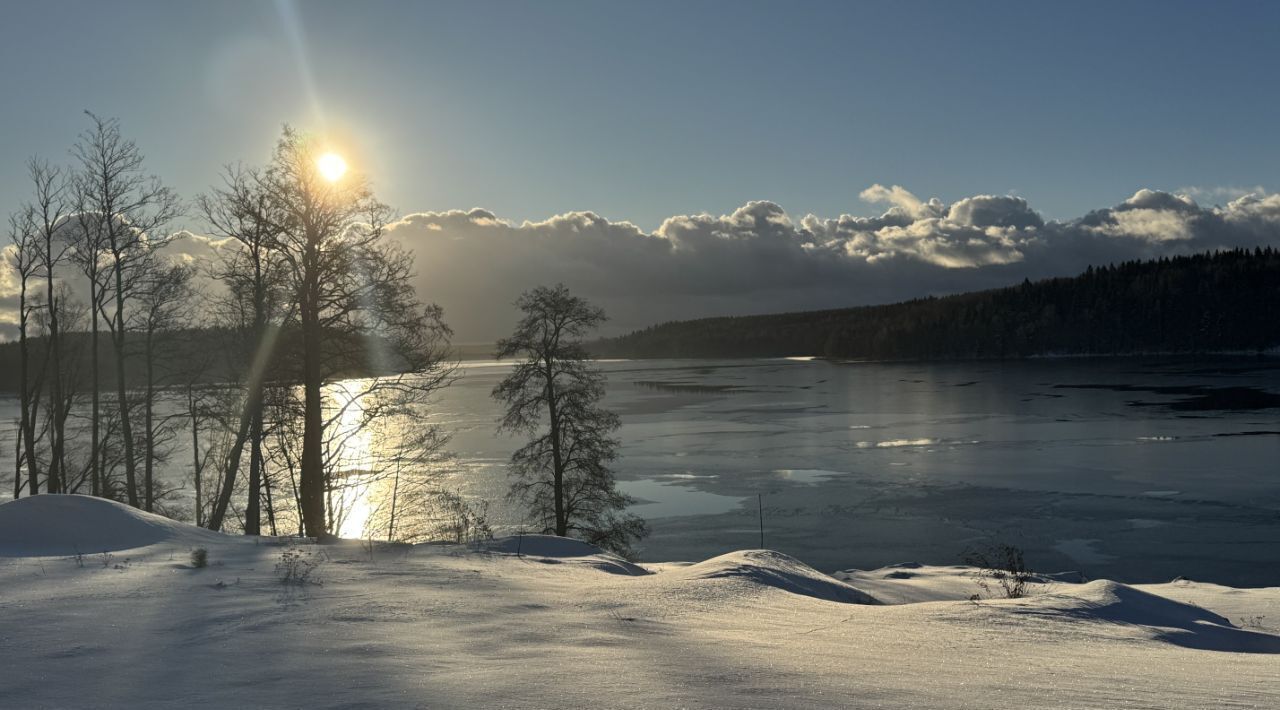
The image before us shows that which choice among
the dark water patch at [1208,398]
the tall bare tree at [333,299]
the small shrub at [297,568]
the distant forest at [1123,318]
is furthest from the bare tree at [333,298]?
the distant forest at [1123,318]

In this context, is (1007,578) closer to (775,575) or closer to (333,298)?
(775,575)

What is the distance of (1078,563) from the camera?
19.7m

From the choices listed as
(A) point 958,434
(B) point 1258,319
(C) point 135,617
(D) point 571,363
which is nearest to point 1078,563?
(D) point 571,363

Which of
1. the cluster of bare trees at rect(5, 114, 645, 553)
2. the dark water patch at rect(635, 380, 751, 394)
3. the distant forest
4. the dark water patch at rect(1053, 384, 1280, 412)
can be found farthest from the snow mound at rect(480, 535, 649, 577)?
the distant forest

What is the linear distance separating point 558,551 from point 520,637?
6.53 meters

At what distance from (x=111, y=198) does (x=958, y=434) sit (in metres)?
41.0

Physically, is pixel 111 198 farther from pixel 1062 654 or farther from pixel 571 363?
pixel 1062 654

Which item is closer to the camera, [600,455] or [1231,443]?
[600,455]

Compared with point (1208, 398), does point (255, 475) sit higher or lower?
higher

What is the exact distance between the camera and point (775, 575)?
372 inches

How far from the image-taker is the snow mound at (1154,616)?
24.2 feet

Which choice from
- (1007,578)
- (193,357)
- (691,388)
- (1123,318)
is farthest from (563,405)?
(1123,318)

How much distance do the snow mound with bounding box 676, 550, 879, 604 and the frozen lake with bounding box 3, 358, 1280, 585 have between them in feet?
31.6

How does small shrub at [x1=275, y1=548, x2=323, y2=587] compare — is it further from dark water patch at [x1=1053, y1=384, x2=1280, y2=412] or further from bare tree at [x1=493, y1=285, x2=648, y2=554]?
dark water patch at [x1=1053, y1=384, x2=1280, y2=412]
